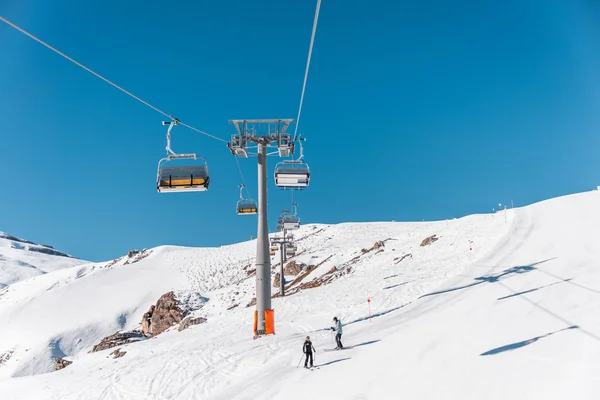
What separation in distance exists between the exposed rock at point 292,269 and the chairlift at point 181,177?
4032 cm

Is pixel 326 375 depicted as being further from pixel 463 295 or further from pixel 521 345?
pixel 463 295

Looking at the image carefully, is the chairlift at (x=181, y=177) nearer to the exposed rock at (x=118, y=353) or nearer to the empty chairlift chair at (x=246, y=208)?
the empty chairlift chair at (x=246, y=208)

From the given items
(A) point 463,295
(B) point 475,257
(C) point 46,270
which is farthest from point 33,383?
(C) point 46,270

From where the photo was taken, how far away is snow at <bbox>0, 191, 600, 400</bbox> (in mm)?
11594

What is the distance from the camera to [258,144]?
2091 centimetres

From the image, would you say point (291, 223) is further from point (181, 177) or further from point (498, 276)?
point (181, 177)

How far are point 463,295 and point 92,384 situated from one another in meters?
17.9

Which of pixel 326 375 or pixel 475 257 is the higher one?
pixel 475 257

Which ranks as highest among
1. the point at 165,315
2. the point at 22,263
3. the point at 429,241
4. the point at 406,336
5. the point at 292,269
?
the point at 22,263

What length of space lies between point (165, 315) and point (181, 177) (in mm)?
28281

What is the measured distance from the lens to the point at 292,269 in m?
54.0

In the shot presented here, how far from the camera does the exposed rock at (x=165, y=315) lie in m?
37.5

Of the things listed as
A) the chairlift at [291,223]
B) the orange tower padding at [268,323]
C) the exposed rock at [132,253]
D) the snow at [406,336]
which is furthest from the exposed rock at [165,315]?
the exposed rock at [132,253]

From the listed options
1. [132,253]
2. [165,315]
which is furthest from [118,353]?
[132,253]
